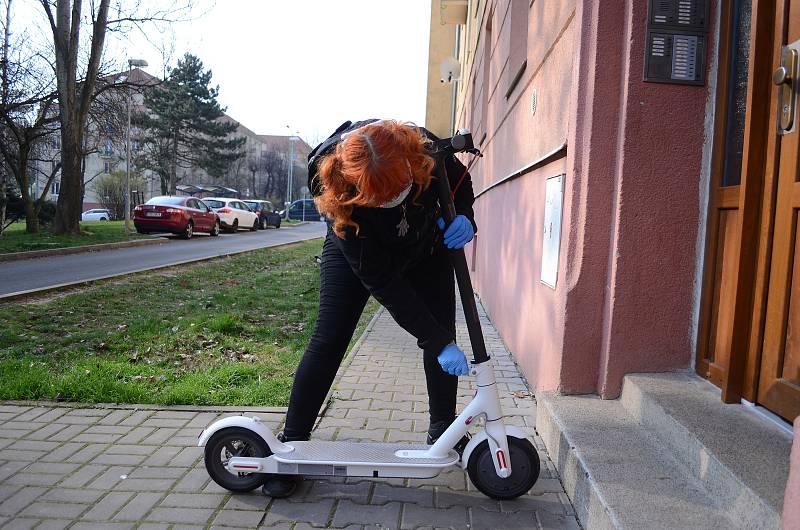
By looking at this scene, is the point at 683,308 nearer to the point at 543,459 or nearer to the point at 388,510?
the point at 543,459

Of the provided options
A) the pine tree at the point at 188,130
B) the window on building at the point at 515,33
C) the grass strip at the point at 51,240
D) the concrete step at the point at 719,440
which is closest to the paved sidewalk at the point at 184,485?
the concrete step at the point at 719,440

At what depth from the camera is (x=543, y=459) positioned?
316 centimetres

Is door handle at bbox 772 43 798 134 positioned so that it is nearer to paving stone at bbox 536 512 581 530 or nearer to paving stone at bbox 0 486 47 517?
paving stone at bbox 536 512 581 530

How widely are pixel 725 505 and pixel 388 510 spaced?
1292mm

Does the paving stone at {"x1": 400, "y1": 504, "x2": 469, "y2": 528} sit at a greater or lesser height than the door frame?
lesser

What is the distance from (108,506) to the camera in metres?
2.66

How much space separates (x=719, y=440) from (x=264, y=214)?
114 feet

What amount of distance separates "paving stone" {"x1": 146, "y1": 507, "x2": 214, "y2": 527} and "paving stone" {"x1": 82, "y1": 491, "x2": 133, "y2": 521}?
0.16 meters

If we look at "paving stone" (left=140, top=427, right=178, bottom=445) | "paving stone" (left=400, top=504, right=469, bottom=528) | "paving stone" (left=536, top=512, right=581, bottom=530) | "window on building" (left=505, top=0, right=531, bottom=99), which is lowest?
"paving stone" (left=140, top=427, right=178, bottom=445)

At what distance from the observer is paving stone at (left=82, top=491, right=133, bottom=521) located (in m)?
2.57

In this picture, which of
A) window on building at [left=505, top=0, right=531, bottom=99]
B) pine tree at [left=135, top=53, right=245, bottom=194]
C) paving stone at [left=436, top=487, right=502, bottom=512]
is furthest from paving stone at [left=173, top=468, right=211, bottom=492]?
pine tree at [left=135, top=53, right=245, bottom=194]

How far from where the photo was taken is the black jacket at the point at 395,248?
2520mm

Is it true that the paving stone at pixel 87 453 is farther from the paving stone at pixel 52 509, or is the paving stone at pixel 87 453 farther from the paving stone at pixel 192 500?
the paving stone at pixel 192 500

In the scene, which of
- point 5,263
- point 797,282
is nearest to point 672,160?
point 797,282
